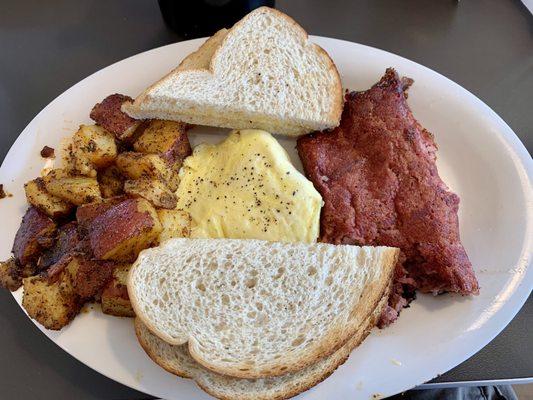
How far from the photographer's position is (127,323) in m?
1.54

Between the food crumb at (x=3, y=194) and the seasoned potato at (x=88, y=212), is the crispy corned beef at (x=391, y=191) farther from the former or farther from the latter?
the food crumb at (x=3, y=194)

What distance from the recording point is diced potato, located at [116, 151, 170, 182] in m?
1.64

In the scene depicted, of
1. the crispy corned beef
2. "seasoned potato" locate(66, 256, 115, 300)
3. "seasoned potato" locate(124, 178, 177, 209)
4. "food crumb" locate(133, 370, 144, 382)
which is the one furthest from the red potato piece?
"food crumb" locate(133, 370, 144, 382)

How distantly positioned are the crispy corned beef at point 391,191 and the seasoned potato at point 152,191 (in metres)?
0.54

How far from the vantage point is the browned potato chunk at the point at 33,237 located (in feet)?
5.13

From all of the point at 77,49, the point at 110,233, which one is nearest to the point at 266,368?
the point at 110,233

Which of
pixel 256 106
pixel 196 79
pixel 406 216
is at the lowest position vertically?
pixel 406 216

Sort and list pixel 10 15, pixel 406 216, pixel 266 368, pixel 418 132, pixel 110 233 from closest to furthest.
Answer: pixel 266 368, pixel 110 233, pixel 406 216, pixel 418 132, pixel 10 15

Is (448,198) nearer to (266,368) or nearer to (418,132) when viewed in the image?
(418,132)

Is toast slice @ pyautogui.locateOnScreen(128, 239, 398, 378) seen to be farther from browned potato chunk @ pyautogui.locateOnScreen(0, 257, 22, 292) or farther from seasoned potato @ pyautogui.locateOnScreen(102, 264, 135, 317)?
browned potato chunk @ pyautogui.locateOnScreen(0, 257, 22, 292)

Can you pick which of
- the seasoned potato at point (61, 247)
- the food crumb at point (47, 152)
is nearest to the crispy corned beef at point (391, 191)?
the seasoned potato at point (61, 247)

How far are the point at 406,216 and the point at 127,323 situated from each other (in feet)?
3.35

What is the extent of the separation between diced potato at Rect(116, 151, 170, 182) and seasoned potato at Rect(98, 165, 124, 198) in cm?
5

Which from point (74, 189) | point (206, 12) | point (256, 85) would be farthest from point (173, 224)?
point (206, 12)
